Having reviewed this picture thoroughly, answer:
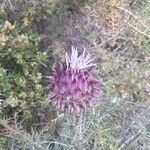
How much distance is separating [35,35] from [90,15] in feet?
1.35

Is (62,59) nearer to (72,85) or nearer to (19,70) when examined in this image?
(19,70)

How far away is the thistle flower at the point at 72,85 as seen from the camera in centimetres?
154

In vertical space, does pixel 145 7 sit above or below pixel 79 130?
above

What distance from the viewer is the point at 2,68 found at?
6.09ft

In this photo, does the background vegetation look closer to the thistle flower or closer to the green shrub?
the green shrub

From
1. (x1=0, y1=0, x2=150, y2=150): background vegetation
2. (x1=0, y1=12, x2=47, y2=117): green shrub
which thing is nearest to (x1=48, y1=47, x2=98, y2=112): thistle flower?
(x1=0, y1=0, x2=150, y2=150): background vegetation

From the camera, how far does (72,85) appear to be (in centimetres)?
155

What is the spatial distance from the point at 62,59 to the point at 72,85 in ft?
1.69

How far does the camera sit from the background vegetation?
6.14 ft

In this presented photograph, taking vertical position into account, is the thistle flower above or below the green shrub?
above

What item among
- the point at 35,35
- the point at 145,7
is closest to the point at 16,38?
the point at 35,35

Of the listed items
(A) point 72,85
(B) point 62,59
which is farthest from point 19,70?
(A) point 72,85

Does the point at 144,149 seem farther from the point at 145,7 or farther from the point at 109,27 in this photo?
the point at 145,7

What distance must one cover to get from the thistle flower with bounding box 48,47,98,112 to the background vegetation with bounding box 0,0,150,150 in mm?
138
